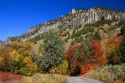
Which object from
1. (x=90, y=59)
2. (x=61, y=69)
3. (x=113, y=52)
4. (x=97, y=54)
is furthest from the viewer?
(x=113, y=52)

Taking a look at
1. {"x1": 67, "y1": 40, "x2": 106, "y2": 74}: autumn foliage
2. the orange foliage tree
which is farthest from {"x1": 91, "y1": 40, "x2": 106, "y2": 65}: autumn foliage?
the orange foliage tree

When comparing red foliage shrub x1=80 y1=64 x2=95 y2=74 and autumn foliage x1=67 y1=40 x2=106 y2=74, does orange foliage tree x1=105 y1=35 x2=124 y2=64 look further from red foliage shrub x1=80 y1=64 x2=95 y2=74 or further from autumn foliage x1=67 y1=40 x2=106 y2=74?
red foliage shrub x1=80 y1=64 x2=95 y2=74

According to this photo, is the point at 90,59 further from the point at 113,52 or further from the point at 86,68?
the point at 113,52

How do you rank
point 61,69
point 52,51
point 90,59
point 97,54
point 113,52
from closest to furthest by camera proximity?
point 52,51, point 97,54, point 90,59, point 61,69, point 113,52

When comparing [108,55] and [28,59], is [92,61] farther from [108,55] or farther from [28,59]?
[28,59]

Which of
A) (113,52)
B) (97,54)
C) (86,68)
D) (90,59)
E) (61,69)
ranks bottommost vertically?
(61,69)

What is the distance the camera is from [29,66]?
10131 centimetres

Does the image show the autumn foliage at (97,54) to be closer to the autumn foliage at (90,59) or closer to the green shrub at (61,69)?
the autumn foliage at (90,59)

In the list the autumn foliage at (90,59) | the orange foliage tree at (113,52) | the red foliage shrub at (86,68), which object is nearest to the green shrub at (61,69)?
the autumn foliage at (90,59)

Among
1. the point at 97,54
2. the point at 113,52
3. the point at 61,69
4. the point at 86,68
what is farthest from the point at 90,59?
the point at 61,69

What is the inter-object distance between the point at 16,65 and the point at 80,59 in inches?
838

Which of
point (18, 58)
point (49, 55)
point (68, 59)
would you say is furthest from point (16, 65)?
point (68, 59)

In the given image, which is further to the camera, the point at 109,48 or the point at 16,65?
the point at 109,48

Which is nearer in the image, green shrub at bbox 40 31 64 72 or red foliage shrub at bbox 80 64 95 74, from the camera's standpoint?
green shrub at bbox 40 31 64 72
